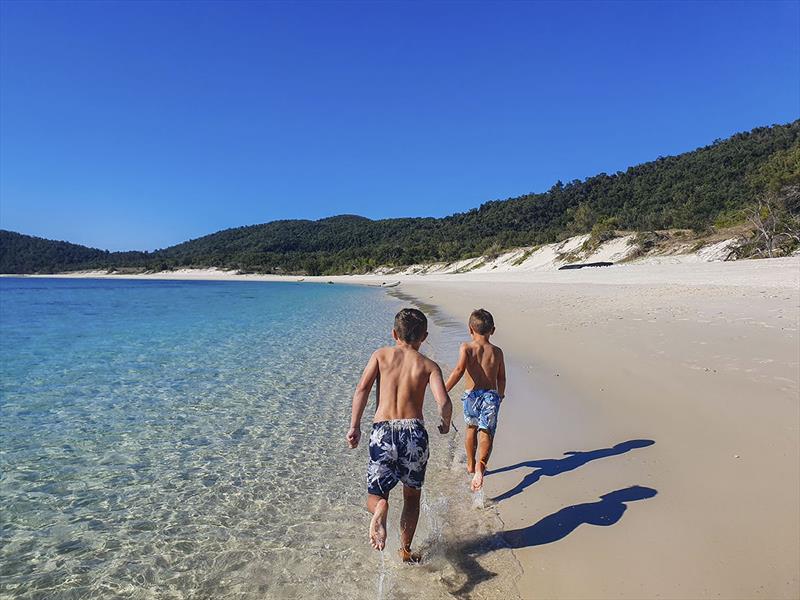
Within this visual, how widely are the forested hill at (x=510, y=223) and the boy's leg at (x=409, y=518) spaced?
47614 mm

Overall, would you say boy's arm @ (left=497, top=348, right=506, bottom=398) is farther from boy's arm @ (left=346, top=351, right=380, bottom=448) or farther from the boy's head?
boy's arm @ (left=346, top=351, right=380, bottom=448)

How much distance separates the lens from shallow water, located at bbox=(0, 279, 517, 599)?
3.33 meters

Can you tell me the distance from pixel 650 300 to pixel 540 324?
4.96 meters

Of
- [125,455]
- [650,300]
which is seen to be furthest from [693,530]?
[650,300]

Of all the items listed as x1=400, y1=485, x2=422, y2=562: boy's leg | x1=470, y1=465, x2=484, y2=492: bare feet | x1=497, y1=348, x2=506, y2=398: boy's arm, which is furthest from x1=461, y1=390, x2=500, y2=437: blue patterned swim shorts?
x1=400, y1=485, x2=422, y2=562: boy's leg

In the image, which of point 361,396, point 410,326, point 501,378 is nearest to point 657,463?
point 501,378

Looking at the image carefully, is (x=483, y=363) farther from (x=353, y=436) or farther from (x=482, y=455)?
(x=353, y=436)

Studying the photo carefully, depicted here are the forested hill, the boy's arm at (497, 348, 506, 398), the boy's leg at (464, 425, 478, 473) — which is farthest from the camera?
the forested hill

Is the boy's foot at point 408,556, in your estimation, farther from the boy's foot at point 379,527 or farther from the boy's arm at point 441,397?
the boy's arm at point 441,397

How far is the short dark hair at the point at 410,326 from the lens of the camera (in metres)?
3.12

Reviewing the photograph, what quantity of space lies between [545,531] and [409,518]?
1.14m

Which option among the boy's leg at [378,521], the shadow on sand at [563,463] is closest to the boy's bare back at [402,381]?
the boy's leg at [378,521]

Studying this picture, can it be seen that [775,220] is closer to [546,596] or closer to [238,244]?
[546,596]

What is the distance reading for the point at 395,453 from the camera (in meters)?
2.96
